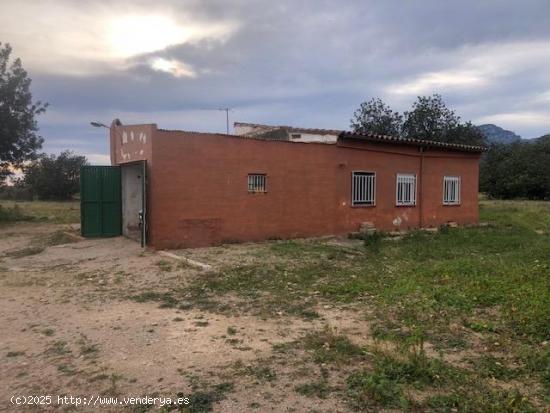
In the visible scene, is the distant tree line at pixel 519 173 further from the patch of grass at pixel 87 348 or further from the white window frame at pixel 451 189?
the patch of grass at pixel 87 348

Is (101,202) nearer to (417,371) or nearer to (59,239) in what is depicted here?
(59,239)

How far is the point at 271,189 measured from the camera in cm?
1414

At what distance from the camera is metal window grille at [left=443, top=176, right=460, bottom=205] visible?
61.2ft

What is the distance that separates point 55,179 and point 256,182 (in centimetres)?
4036

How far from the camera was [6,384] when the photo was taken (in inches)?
176

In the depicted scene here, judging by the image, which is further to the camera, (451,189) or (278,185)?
(451,189)

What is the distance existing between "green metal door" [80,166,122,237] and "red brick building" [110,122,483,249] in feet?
1.01

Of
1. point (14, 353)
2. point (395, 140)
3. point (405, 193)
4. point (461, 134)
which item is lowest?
point (14, 353)

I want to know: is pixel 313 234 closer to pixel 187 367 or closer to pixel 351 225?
pixel 351 225

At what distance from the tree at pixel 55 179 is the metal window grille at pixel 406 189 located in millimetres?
39874

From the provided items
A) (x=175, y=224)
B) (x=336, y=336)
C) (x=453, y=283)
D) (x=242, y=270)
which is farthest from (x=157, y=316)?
(x=175, y=224)

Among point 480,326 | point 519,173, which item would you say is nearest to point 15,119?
point 480,326

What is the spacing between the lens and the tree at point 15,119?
2081 cm

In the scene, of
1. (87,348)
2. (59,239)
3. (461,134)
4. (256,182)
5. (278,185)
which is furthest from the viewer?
(461,134)
